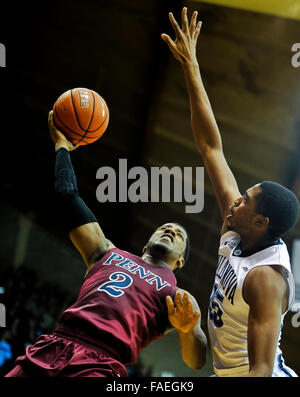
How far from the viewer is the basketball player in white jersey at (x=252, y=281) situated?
2357mm

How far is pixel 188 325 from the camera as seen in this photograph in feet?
9.34

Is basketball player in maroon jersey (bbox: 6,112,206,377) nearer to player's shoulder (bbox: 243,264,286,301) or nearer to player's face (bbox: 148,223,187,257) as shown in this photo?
player's face (bbox: 148,223,187,257)

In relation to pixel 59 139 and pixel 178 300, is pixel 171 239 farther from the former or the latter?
pixel 59 139

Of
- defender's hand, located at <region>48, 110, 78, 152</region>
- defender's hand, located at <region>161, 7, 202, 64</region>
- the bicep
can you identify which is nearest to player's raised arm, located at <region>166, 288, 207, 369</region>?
the bicep

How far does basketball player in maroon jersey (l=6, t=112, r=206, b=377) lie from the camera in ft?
9.07

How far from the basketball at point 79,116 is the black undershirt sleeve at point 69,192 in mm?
223

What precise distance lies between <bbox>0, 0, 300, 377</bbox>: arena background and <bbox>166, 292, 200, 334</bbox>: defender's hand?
3272 mm

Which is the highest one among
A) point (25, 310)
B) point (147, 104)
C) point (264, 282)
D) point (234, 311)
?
point (147, 104)

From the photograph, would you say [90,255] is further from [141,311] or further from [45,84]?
[45,84]

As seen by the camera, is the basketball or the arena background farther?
the arena background

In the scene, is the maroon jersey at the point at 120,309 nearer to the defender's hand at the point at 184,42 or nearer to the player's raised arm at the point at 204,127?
the player's raised arm at the point at 204,127

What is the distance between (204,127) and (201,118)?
59mm

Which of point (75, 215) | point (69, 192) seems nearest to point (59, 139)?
point (69, 192)

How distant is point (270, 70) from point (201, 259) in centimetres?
281
